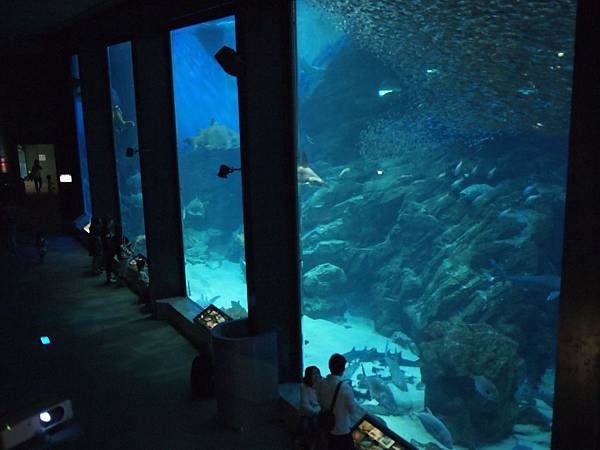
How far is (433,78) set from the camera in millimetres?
41500

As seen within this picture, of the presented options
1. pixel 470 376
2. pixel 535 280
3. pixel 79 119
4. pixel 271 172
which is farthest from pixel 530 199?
pixel 271 172

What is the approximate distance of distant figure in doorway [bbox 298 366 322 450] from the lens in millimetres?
3941

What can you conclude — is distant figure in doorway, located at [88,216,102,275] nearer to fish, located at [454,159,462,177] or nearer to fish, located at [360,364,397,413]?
fish, located at [360,364,397,413]

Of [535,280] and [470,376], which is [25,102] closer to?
[470,376]

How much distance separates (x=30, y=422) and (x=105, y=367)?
4.57 metres

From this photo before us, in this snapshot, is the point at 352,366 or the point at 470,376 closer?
the point at 470,376

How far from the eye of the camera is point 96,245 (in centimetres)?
1142

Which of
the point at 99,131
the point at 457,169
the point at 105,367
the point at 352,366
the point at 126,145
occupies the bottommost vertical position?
the point at 352,366

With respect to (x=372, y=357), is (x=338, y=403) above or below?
above

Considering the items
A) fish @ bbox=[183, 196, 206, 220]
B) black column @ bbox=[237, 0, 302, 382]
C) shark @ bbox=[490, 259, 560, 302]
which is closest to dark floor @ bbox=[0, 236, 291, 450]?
black column @ bbox=[237, 0, 302, 382]

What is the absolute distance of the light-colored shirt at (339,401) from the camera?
3.74m

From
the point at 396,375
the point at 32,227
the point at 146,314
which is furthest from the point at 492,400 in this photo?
the point at 32,227

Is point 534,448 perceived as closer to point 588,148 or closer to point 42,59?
point 588,148

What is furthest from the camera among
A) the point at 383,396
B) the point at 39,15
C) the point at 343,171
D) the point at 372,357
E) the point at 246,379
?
the point at 343,171
